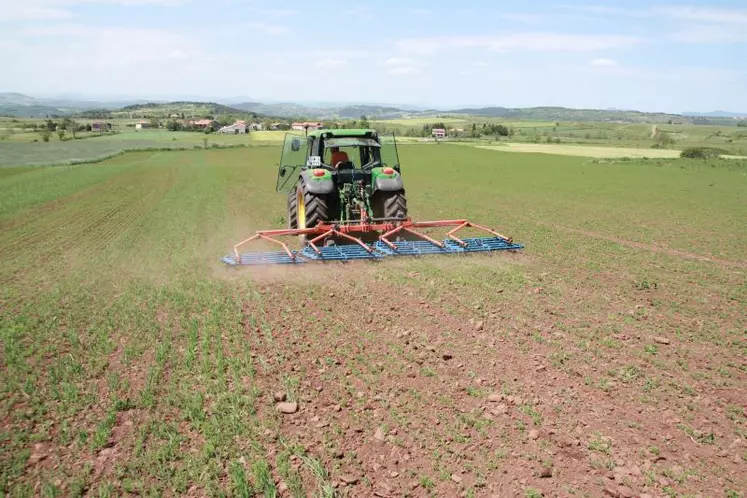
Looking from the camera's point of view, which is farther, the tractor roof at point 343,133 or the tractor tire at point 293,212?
the tractor tire at point 293,212

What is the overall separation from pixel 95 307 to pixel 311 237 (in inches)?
161

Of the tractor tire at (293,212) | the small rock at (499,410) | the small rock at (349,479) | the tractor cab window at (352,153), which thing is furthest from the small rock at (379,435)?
the tractor tire at (293,212)

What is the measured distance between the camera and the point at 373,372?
4.72 m

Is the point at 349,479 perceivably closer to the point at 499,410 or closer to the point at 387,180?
the point at 499,410

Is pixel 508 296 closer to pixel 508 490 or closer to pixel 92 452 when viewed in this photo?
pixel 508 490

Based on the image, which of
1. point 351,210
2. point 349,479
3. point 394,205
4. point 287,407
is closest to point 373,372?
point 287,407

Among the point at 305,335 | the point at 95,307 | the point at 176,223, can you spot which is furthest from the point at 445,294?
the point at 176,223

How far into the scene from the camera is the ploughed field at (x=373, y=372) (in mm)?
3391

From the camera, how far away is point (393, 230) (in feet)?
29.4

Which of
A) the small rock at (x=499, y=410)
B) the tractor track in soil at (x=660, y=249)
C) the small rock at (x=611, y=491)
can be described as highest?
the small rock at (x=499, y=410)

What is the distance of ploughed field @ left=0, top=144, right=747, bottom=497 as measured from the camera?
339cm

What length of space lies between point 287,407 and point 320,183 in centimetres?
562

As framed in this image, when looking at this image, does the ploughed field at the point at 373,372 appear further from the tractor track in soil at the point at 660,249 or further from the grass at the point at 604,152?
the grass at the point at 604,152

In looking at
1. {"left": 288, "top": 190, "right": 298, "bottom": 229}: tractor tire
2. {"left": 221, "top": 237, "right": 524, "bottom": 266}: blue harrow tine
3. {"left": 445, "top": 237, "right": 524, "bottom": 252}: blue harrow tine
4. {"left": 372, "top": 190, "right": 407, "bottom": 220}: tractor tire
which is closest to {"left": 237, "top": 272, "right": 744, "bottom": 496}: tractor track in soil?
{"left": 221, "top": 237, "right": 524, "bottom": 266}: blue harrow tine
